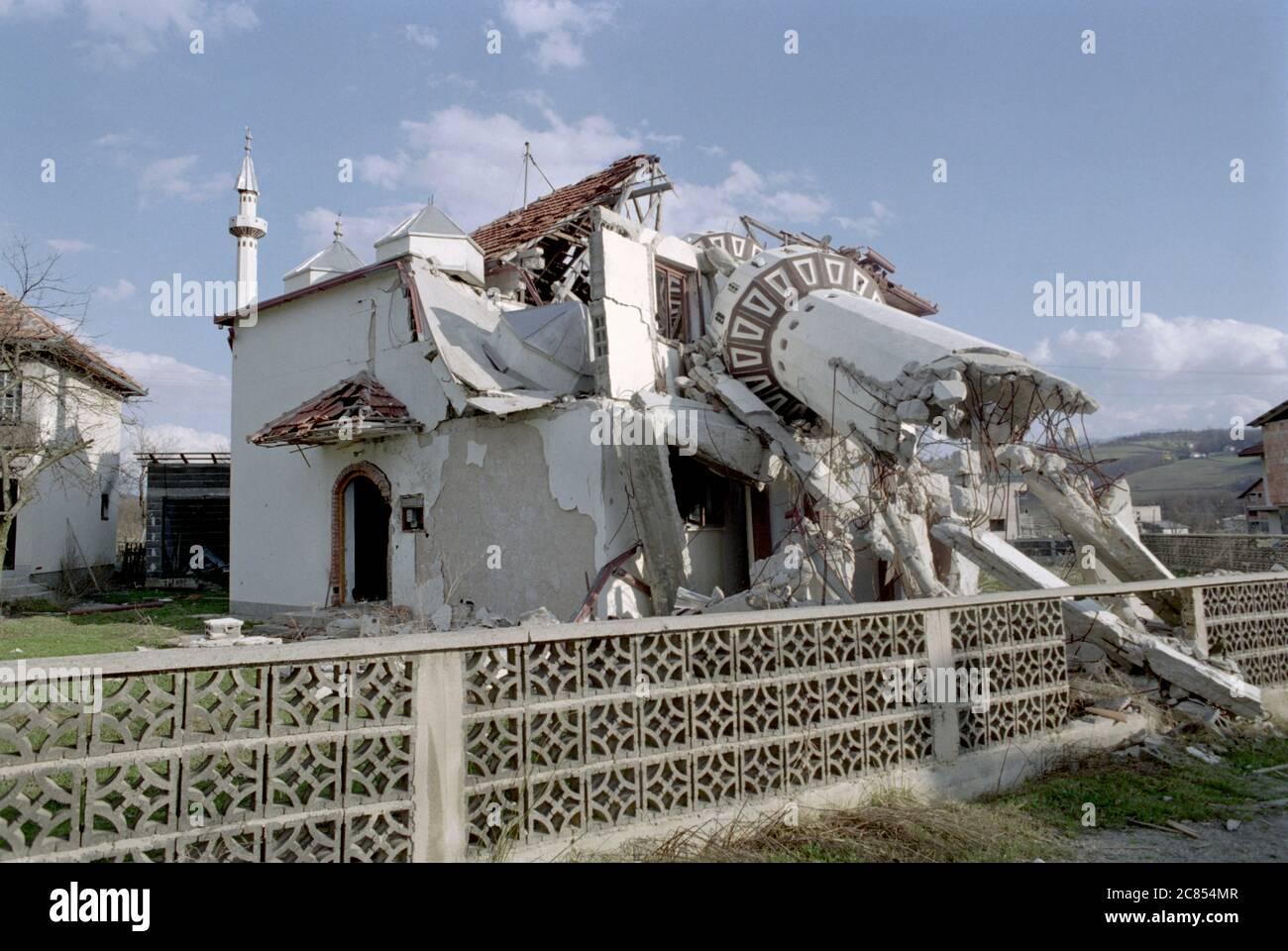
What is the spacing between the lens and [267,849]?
340cm

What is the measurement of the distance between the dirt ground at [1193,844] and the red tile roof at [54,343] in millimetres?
16830

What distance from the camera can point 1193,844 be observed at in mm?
4633

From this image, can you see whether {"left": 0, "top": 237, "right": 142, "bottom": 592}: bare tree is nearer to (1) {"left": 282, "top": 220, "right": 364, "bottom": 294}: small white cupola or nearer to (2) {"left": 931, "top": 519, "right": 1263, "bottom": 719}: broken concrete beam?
(1) {"left": 282, "top": 220, "right": 364, "bottom": 294}: small white cupola

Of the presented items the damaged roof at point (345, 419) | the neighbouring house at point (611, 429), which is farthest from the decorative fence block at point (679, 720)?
the damaged roof at point (345, 419)

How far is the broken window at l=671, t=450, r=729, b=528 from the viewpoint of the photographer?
37.8 feet

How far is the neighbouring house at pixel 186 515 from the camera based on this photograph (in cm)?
2253

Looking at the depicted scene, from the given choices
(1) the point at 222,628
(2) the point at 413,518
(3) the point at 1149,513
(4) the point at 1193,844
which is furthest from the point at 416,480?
(3) the point at 1149,513

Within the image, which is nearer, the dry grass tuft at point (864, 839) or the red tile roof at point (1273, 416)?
the dry grass tuft at point (864, 839)

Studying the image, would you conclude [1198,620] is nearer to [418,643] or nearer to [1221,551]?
[418,643]

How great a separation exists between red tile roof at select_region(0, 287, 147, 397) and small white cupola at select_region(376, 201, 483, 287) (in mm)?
6532

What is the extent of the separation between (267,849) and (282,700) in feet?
2.06

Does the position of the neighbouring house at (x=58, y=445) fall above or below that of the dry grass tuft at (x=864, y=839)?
above

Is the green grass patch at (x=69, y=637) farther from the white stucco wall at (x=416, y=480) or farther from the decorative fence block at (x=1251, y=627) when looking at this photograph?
the decorative fence block at (x=1251, y=627)
